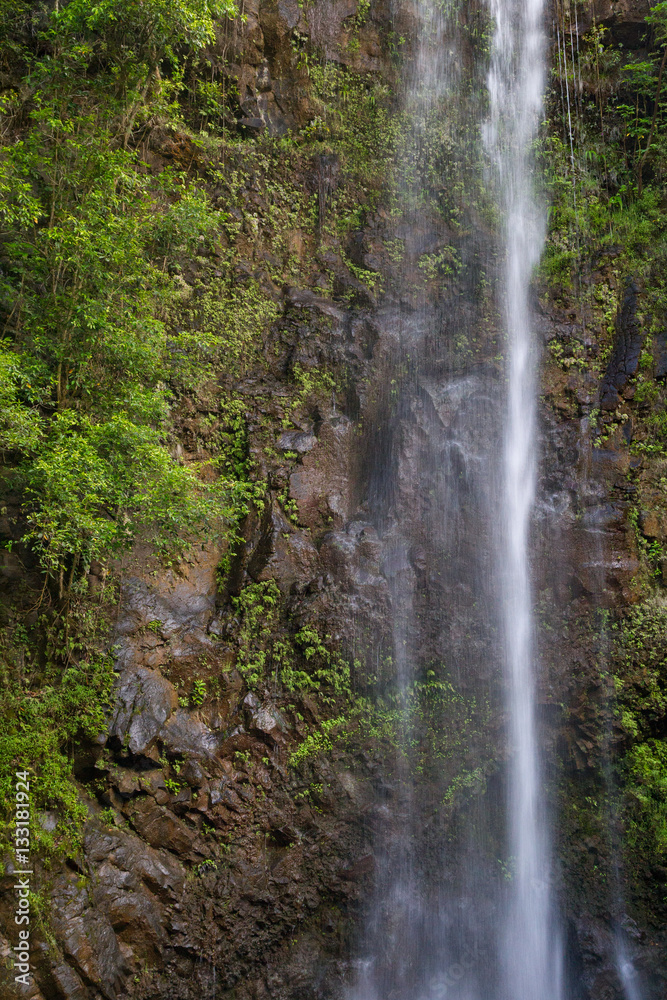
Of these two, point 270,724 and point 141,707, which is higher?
point 141,707

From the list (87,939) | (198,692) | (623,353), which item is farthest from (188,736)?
(623,353)

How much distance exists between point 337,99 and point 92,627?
9.95m

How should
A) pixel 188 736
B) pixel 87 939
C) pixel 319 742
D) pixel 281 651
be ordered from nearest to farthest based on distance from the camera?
pixel 87 939
pixel 188 736
pixel 319 742
pixel 281 651

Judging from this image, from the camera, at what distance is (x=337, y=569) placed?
8.19m

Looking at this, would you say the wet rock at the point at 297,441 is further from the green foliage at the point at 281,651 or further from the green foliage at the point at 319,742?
the green foliage at the point at 319,742

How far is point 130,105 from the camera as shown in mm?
7207

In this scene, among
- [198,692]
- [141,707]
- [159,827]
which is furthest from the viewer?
[198,692]

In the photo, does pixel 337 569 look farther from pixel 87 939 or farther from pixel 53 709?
pixel 87 939

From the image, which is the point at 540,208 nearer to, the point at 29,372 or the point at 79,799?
the point at 29,372

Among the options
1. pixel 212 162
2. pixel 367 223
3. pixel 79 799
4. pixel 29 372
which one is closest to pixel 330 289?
pixel 367 223

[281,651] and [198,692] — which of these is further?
[281,651]

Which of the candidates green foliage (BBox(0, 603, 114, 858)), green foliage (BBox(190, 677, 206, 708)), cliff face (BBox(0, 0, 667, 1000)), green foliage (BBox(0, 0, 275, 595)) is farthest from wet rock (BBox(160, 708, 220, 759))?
green foliage (BBox(0, 0, 275, 595))

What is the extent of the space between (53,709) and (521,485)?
6483mm

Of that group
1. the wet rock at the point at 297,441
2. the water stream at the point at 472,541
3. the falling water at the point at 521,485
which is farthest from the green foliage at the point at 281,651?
the falling water at the point at 521,485
